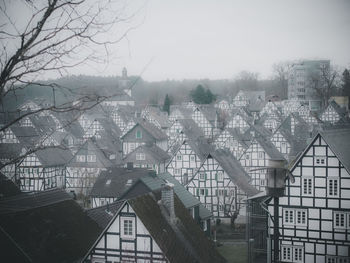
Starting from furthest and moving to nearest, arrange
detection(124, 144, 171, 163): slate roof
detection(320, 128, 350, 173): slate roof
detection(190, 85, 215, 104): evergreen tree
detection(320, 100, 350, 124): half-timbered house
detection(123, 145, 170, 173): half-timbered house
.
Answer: detection(190, 85, 215, 104): evergreen tree, detection(320, 100, 350, 124): half-timbered house, detection(124, 144, 171, 163): slate roof, detection(123, 145, 170, 173): half-timbered house, detection(320, 128, 350, 173): slate roof

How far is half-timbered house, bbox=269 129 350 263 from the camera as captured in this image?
19.7 metres

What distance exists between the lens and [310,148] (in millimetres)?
20641

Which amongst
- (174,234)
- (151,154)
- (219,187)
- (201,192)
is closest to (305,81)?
(151,154)

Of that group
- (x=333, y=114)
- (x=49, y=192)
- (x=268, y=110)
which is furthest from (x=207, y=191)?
(x=268, y=110)

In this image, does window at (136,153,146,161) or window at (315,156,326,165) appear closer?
window at (315,156,326,165)

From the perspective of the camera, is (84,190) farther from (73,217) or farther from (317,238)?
(317,238)

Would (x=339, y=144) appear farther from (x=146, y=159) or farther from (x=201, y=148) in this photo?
(x=146, y=159)

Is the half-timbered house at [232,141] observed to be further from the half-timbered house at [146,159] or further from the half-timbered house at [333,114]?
the half-timbered house at [333,114]

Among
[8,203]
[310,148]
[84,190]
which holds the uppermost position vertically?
[310,148]

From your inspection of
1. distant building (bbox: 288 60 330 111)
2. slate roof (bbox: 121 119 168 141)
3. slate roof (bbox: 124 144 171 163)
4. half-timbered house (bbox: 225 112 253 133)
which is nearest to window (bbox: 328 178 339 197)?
slate roof (bbox: 124 144 171 163)

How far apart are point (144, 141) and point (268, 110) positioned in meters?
37.4

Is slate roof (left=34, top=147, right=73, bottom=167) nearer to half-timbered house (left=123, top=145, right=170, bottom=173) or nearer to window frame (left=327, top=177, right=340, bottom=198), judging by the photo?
half-timbered house (left=123, top=145, right=170, bottom=173)

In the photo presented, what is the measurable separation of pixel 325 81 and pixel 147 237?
56.7 meters

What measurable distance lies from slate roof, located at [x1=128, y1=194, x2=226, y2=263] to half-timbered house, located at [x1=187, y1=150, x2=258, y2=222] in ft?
48.9
